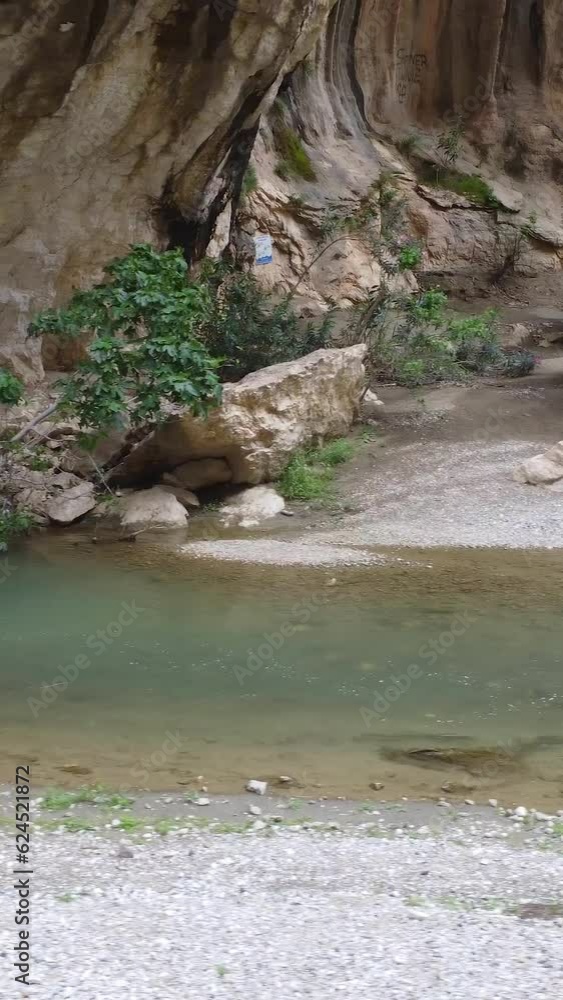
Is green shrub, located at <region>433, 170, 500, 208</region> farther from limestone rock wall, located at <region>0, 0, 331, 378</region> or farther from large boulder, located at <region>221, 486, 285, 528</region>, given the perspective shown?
large boulder, located at <region>221, 486, 285, 528</region>

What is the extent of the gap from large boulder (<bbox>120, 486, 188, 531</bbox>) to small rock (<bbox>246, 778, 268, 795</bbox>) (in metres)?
6.28

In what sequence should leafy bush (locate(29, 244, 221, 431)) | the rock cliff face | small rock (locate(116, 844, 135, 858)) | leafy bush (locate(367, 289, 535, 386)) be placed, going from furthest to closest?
1. leafy bush (locate(367, 289, 535, 386))
2. the rock cliff face
3. leafy bush (locate(29, 244, 221, 431))
4. small rock (locate(116, 844, 135, 858))

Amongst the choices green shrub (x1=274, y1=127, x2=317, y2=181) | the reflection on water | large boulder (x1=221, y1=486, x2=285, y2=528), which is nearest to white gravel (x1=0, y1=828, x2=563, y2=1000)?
→ the reflection on water

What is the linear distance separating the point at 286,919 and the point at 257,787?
6.20ft

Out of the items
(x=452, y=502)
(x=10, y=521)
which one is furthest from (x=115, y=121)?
(x=452, y=502)

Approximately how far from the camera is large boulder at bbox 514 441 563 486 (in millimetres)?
12727

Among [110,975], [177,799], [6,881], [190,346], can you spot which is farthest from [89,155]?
[110,975]

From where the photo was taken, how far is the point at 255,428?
43.2 feet

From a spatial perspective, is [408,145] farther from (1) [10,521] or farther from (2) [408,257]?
(1) [10,521]

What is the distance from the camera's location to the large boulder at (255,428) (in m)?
13.0

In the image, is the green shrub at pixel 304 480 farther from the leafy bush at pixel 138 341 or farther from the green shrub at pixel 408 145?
the green shrub at pixel 408 145

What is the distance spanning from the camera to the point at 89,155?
13.6 meters

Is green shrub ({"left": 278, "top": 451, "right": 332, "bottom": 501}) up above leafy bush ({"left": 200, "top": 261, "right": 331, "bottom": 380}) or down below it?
below

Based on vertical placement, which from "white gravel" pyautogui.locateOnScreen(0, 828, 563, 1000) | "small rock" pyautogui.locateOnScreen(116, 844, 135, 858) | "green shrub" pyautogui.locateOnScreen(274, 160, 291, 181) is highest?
"green shrub" pyautogui.locateOnScreen(274, 160, 291, 181)
